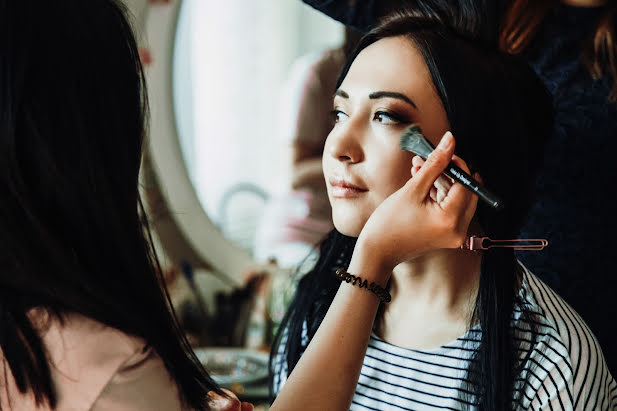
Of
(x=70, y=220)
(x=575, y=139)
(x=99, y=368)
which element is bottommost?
(x=99, y=368)

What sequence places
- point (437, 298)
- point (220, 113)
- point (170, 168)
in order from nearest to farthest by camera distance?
point (437, 298)
point (170, 168)
point (220, 113)

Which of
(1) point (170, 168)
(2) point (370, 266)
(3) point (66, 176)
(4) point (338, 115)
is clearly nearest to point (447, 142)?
(2) point (370, 266)

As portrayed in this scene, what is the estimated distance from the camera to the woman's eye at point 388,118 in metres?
0.88

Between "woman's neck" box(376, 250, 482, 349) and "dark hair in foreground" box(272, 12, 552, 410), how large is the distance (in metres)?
0.03

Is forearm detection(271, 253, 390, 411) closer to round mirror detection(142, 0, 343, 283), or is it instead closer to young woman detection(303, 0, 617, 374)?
young woman detection(303, 0, 617, 374)

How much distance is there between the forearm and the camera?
0.69 metres

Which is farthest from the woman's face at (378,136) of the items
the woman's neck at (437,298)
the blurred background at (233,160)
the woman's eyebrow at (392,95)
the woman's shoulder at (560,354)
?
the blurred background at (233,160)

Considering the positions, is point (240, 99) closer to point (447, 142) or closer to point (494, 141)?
point (494, 141)

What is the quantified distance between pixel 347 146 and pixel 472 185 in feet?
0.69

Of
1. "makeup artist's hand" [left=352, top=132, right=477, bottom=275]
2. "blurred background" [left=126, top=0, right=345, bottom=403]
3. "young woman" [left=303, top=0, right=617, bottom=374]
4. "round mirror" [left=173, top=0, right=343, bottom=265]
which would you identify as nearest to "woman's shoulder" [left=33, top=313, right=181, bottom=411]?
"makeup artist's hand" [left=352, top=132, right=477, bottom=275]

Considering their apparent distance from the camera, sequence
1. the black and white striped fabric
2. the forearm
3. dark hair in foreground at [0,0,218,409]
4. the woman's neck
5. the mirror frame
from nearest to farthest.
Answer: dark hair in foreground at [0,0,218,409]
the forearm
the black and white striped fabric
the woman's neck
the mirror frame

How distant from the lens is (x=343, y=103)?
932 millimetres

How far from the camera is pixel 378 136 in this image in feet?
2.90

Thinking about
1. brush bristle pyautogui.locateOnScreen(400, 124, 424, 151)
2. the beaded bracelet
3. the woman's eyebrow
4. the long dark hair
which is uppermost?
the long dark hair
